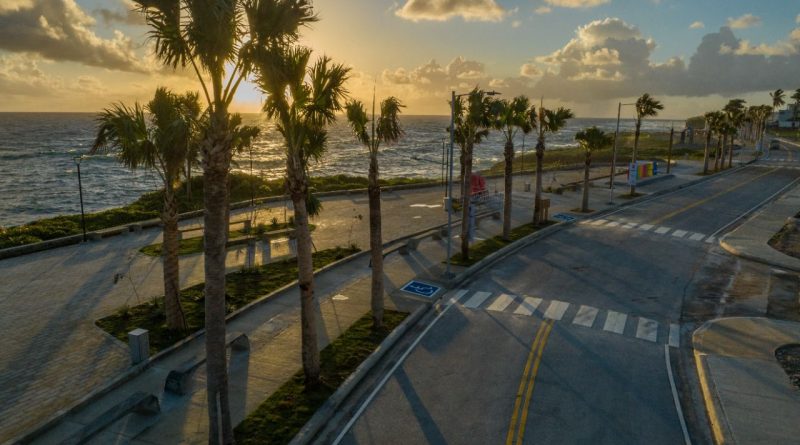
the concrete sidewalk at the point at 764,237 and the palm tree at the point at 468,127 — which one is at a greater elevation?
the palm tree at the point at 468,127

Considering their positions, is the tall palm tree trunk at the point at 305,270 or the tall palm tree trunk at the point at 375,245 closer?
the tall palm tree trunk at the point at 305,270

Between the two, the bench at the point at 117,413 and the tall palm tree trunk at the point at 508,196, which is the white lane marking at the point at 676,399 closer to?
the bench at the point at 117,413

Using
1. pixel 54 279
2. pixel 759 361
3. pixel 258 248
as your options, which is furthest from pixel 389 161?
pixel 759 361

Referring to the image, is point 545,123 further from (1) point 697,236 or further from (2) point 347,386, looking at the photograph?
(2) point 347,386

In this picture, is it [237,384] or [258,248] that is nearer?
[237,384]

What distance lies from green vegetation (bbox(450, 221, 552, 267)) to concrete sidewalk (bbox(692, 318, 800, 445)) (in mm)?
11243

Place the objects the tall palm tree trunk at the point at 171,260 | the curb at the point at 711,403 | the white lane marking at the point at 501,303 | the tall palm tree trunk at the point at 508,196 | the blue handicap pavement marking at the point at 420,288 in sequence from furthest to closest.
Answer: the tall palm tree trunk at the point at 508,196
the blue handicap pavement marking at the point at 420,288
the white lane marking at the point at 501,303
the tall palm tree trunk at the point at 171,260
the curb at the point at 711,403

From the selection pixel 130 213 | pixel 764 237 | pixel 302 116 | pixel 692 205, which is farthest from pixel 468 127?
pixel 692 205

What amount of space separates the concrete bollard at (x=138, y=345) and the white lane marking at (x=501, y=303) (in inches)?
490

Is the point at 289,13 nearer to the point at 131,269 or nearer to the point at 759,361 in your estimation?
the point at 759,361

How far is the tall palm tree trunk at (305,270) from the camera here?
40.0 ft

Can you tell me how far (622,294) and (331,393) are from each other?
47.8 ft

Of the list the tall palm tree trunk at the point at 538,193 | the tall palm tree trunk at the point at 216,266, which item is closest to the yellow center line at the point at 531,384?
the tall palm tree trunk at the point at 216,266

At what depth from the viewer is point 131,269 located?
24.2m
